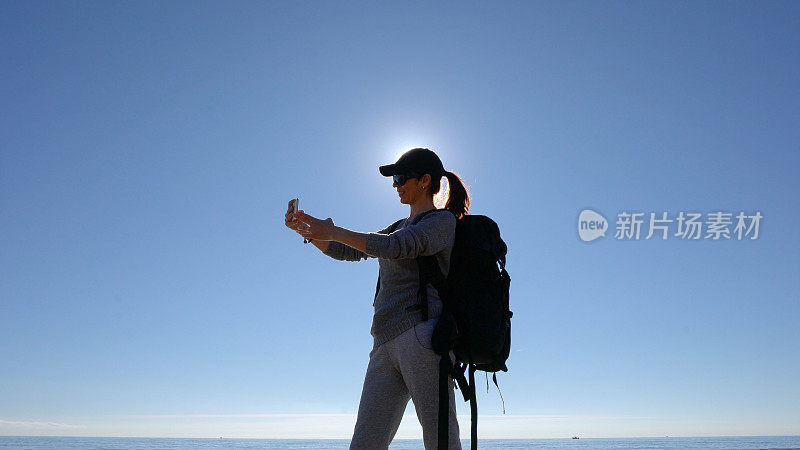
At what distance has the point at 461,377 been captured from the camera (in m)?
2.67

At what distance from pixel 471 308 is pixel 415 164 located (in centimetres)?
83

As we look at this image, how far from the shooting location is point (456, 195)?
3.11 m

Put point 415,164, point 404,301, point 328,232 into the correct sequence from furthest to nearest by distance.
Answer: point 415,164, point 404,301, point 328,232

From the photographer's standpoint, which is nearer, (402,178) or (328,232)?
(328,232)

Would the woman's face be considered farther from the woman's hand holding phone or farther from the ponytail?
the woman's hand holding phone

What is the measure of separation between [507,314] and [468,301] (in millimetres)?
239

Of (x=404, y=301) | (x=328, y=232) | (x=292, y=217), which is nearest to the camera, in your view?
(x=328, y=232)

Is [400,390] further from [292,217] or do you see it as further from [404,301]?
[292,217]

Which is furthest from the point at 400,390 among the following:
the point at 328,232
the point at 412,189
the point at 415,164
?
the point at 415,164

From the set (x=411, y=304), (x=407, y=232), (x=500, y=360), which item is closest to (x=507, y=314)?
(x=500, y=360)

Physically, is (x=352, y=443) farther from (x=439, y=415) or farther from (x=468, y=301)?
(x=468, y=301)

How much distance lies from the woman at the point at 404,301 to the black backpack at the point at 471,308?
5 centimetres

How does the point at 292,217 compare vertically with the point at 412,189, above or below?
below

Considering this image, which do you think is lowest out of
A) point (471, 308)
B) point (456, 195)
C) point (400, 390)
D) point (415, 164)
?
point (400, 390)
